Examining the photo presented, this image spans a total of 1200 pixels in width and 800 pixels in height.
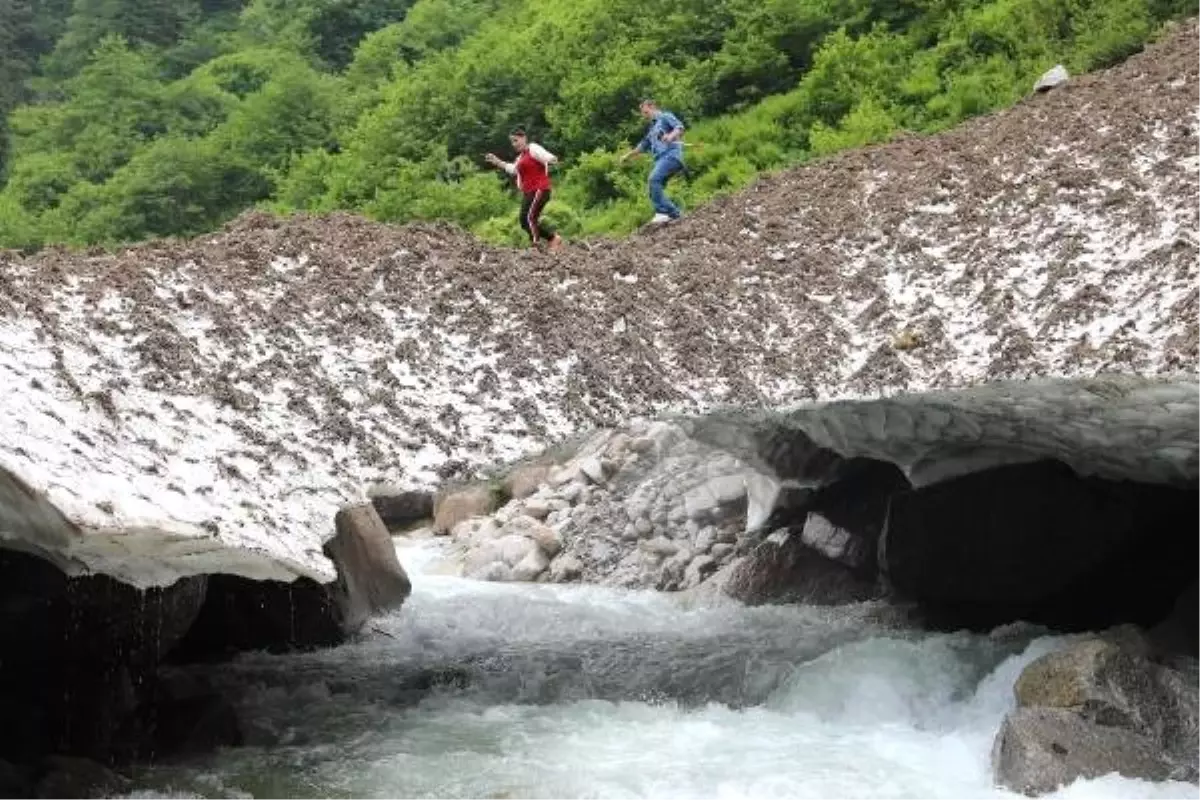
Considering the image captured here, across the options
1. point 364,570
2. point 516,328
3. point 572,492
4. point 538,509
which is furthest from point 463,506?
point 516,328

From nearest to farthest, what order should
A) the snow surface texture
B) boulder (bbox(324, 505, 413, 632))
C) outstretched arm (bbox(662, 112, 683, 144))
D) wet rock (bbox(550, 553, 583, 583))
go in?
the snow surface texture
boulder (bbox(324, 505, 413, 632))
outstretched arm (bbox(662, 112, 683, 144))
wet rock (bbox(550, 553, 583, 583))

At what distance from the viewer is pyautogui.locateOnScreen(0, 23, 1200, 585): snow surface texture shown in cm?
725

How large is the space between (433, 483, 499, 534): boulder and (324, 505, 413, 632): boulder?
4600 millimetres

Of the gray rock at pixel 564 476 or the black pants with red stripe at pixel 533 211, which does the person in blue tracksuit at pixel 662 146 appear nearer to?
the black pants with red stripe at pixel 533 211

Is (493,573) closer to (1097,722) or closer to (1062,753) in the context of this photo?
(1097,722)

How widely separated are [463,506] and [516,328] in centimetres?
860

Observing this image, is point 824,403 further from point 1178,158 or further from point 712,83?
point 712,83

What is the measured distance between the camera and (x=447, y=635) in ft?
40.1

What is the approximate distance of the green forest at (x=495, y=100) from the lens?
2052cm

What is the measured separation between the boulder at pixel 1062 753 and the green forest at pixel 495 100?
11826mm

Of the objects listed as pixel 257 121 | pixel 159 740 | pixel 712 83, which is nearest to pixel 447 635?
pixel 159 740

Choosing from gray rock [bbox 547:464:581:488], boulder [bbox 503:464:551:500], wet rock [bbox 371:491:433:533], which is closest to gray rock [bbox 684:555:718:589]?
gray rock [bbox 547:464:581:488]

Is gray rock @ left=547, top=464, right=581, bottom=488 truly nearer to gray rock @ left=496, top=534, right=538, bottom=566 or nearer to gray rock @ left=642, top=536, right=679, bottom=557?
gray rock @ left=496, top=534, right=538, bottom=566

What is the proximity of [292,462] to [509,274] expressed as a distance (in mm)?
3316
